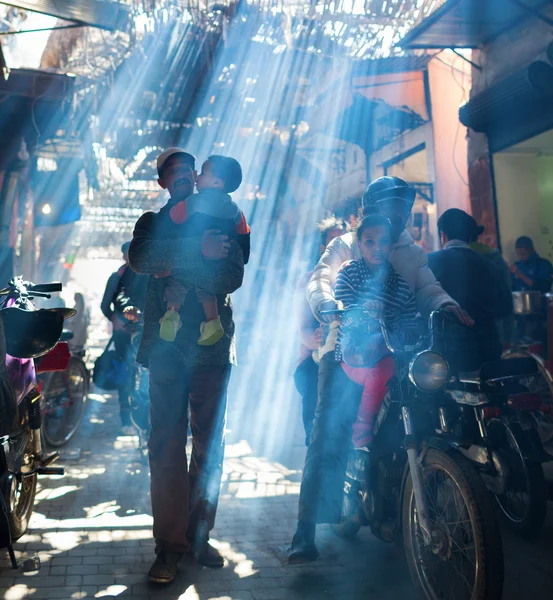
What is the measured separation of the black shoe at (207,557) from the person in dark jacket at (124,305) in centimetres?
264

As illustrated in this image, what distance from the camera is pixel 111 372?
727 cm

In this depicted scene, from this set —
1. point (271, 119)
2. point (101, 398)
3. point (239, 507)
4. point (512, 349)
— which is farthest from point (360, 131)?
point (239, 507)

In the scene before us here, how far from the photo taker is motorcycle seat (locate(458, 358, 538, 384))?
3930mm

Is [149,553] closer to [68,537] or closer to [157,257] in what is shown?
[68,537]

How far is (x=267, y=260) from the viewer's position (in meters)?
15.1

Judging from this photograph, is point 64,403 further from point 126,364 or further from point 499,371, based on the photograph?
point 499,371

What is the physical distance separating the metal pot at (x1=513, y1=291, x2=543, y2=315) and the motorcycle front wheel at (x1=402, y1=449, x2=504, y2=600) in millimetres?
5410

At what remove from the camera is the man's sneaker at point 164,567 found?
3.68 m

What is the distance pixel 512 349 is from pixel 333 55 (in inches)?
226

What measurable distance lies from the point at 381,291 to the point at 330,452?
0.98 meters

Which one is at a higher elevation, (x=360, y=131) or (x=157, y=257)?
(x=360, y=131)

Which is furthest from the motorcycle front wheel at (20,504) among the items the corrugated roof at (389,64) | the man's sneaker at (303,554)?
the corrugated roof at (389,64)

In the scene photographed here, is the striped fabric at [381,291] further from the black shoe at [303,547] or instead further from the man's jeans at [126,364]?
the man's jeans at [126,364]

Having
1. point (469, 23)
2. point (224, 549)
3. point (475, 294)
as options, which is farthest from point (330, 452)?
point (469, 23)
